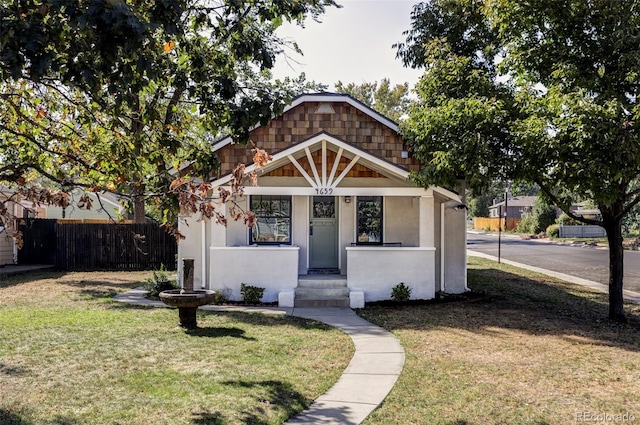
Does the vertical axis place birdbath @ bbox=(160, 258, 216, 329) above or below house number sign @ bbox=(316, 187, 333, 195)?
below

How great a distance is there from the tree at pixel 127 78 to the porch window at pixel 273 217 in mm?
6117

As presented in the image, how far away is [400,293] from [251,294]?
3508mm

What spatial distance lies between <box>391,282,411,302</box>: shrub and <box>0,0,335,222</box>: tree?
6665mm

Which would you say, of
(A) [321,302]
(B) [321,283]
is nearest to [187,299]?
(A) [321,302]

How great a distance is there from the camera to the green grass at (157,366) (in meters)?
4.98

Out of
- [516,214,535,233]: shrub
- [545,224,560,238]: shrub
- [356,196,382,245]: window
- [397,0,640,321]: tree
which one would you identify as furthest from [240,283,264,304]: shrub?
[516,214,535,233]: shrub

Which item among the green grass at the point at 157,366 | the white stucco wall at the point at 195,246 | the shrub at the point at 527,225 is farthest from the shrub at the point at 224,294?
the shrub at the point at 527,225

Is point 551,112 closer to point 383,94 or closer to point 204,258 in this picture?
point 204,258

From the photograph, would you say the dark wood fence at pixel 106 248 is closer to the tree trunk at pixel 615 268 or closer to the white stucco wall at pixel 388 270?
the white stucco wall at pixel 388 270

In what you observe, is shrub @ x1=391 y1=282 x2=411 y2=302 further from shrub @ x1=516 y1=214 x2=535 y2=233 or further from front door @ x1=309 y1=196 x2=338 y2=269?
shrub @ x1=516 y1=214 x2=535 y2=233

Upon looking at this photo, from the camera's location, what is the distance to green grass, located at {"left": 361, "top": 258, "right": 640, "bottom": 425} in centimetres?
517

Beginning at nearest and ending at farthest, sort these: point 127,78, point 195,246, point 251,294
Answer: point 127,78
point 251,294
point 195,246

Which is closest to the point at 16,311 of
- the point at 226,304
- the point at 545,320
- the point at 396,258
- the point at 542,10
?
the point at 226,304

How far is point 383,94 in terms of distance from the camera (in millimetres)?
41469
